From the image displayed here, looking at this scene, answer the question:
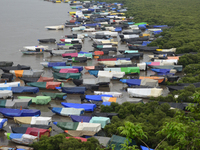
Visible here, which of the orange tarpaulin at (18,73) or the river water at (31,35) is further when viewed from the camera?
the orange tarpaulin at (18,73)

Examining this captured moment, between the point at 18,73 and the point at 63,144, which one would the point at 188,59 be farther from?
the point at 63,144

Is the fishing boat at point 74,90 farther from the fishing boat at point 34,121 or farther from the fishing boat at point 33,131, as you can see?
the fishing boat at point 33,131

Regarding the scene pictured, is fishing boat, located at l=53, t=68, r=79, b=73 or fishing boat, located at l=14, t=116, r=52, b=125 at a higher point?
fishing boat, located at l=53, t=68, r=79, b=73

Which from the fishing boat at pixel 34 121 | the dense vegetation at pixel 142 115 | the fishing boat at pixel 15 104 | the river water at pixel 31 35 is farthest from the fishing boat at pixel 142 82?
the fishing boat at pixel 15 104

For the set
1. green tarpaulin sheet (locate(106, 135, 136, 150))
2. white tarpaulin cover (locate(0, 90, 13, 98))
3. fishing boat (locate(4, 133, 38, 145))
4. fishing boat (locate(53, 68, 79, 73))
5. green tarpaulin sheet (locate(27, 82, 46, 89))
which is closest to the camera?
green tarpaulin sheet (locate(106, 135, 136, 150))

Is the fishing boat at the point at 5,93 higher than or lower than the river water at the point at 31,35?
lower

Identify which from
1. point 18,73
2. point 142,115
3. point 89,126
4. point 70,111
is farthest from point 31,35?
point 142,115

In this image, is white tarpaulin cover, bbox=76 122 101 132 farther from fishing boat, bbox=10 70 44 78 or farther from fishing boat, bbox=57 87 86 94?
fishing boat, bbox=10 70 44 78

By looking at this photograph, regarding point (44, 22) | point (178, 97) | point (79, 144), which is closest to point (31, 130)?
point (79, 144)

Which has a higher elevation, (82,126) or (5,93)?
(5,93)

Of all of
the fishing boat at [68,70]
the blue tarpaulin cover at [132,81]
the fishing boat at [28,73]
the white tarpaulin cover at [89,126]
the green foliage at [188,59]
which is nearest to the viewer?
the white tarpaulin cover at [89,126]

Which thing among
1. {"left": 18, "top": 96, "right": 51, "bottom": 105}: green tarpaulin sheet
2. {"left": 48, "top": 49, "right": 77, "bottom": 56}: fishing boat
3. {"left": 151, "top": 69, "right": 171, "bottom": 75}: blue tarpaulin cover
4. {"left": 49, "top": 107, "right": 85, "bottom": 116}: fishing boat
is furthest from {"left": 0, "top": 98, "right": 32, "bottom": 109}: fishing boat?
{"left": 48, "top": 49, "right": 77, "bottom": 56}: fishing boat

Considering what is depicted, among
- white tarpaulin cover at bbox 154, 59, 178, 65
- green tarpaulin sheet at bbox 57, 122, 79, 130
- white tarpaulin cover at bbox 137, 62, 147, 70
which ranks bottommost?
green tarpaulin sheet at bbox 57, 122, 79, 130
